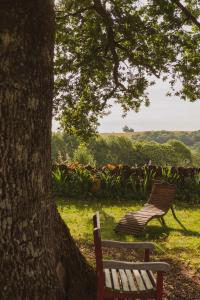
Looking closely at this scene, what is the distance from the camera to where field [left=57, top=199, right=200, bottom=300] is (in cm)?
652

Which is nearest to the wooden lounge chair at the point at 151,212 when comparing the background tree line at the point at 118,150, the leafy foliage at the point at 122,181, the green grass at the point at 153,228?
the green grass at the point at 153,228

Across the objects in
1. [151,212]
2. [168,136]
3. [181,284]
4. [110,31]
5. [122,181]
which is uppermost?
[168,136]

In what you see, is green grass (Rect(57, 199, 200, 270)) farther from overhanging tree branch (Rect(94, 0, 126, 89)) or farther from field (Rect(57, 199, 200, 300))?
overhanging tree branch (Rect(94, 0, 126, 89))

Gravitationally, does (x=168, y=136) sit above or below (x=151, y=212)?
above

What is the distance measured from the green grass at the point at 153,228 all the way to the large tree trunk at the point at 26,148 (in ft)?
13.0

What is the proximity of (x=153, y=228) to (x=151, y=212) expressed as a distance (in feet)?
1.63

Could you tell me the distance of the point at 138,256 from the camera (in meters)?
8.06

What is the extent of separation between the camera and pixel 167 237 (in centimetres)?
998

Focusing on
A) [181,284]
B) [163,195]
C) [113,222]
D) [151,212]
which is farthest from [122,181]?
[181,284]

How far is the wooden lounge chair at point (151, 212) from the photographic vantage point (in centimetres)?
991

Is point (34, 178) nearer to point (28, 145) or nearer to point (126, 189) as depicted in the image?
→ point (28, 145)

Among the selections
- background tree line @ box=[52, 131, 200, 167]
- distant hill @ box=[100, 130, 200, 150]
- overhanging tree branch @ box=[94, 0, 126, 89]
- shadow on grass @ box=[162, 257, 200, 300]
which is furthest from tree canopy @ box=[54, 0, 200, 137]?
distant hill @ box=[100, 130, 200, 150]

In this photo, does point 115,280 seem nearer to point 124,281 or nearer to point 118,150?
point 124,281

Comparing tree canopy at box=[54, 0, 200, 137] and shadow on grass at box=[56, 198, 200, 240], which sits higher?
tree canopy at box=[54, 0, 200, 137]
